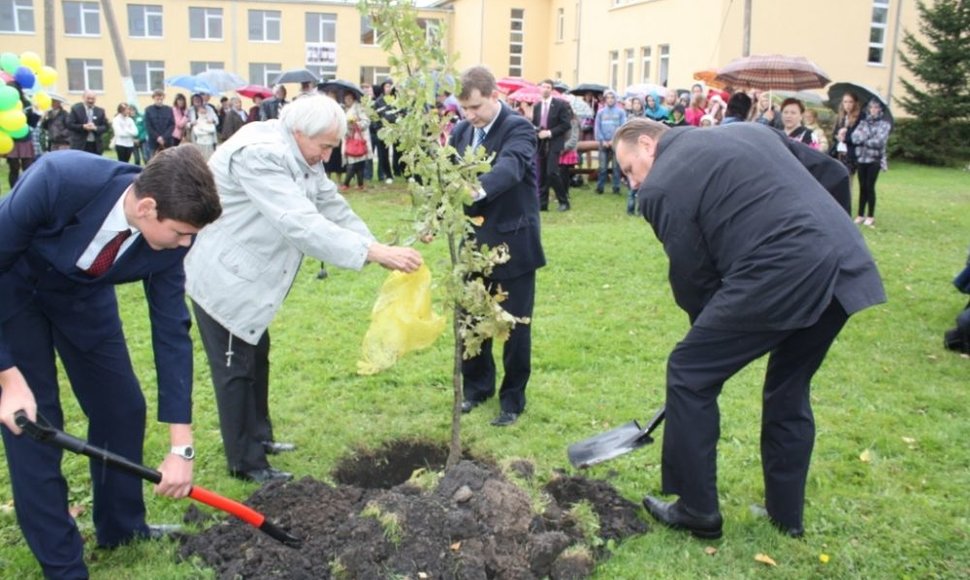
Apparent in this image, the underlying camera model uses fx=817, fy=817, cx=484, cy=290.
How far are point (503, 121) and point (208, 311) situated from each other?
2085 mm

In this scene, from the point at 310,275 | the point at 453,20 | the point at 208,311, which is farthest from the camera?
the point at 453,20

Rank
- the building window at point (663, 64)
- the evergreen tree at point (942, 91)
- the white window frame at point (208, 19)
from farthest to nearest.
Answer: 1. the white window frame at point (208, 19)
2. the building window at point (663, 64)
3. the evergreen tree at point (942, 91)

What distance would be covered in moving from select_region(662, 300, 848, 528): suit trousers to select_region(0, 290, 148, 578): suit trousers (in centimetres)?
230

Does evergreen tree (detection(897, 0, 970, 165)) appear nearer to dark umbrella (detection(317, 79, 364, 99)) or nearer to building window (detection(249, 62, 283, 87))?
dark umbrella (detection(317, 79, 364, 99))

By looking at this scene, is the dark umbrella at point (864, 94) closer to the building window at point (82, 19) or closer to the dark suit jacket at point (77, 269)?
the dark suit jacket at point (77, 269)

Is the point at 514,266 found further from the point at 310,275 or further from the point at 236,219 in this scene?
the point at 310,275

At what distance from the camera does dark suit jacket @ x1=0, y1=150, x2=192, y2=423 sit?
8.94 feet

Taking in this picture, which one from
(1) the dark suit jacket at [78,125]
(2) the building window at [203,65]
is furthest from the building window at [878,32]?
(2) the building window at [203,65]

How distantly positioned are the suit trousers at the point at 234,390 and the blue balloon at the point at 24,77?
786cm

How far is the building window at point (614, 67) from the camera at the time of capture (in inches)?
1342

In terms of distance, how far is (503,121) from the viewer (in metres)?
4.94

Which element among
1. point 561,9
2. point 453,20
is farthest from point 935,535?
point 453,20

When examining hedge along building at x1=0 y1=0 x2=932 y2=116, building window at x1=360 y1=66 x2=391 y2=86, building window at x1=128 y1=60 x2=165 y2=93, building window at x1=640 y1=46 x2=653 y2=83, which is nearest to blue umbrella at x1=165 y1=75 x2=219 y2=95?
hedge along building at x1=0 y1=0 x2=932 y2=116

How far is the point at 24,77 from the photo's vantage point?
10242mm
